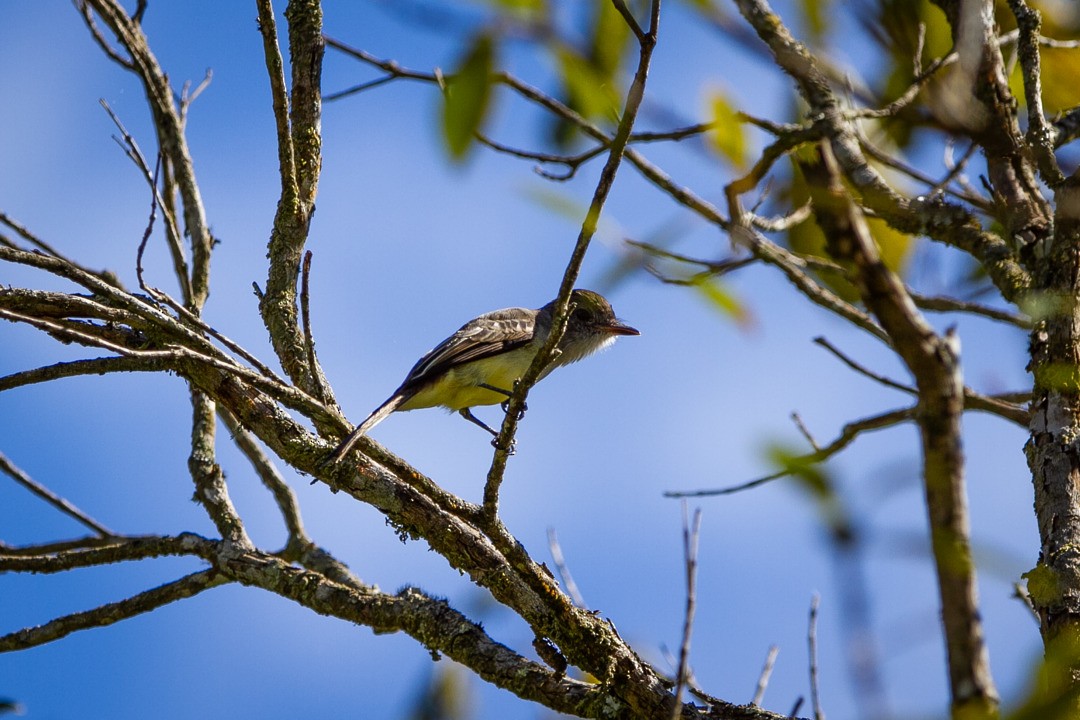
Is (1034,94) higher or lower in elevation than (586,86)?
higher

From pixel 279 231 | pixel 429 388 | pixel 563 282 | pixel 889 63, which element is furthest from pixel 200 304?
pixel 889 63

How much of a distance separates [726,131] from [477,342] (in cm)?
624

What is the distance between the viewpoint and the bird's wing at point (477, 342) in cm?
761

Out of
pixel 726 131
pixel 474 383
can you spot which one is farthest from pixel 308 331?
pixel 474 383

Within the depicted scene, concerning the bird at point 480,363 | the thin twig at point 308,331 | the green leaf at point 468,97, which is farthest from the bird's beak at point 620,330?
the green leaf at point 468,97

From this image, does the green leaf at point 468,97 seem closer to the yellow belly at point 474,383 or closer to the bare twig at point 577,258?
the bare twig at point 577,258

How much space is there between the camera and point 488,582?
4121 mm

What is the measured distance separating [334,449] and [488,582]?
842 mm

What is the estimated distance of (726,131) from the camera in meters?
1.79

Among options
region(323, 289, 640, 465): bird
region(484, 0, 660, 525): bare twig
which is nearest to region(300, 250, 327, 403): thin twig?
region(484, 0, 660, 525): bare twig

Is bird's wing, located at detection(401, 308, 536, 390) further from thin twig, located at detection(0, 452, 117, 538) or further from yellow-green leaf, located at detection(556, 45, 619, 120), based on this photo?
yellow-green leaf, located at detection(556, 45, 619, 120)

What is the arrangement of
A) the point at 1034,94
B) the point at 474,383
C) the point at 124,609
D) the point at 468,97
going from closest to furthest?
the point at 468,97 → the point at 1034,94 → the point at 124,609 → the point at 474,383

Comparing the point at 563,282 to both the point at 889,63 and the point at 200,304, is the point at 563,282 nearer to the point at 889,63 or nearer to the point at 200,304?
the point at 889,63

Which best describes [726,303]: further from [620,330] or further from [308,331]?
[620,330]
